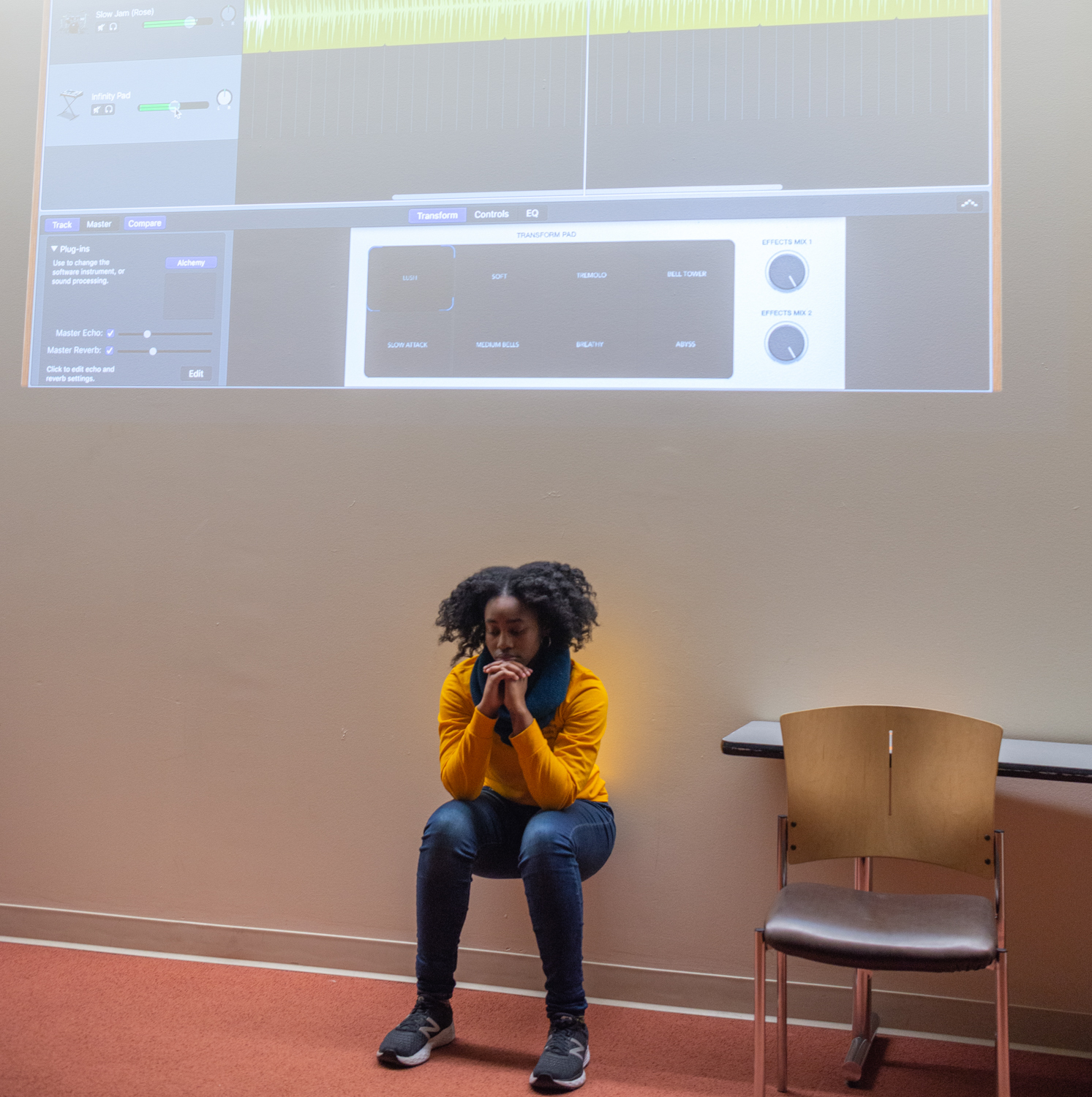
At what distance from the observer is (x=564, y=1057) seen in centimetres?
193

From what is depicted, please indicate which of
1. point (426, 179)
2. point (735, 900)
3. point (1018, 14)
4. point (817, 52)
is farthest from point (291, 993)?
point (1018, 14)

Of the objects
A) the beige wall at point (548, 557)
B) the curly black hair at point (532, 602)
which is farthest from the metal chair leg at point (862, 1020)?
the curly black hair at point (532, 602)

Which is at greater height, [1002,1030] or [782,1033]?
[1002,1030]

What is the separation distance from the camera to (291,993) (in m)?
2.36

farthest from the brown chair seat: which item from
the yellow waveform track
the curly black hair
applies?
the yellow waveform track

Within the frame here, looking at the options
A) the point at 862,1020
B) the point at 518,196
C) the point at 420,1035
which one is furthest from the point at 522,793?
the point at 518,196

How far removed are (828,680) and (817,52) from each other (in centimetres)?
153

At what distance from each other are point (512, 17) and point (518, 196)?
1.55 feet

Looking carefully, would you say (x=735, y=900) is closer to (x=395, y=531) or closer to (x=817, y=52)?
(x=395, y=531)

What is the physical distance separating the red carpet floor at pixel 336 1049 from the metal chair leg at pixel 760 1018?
0.19 metres

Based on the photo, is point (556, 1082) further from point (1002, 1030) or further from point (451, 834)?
point (1002, 1030)

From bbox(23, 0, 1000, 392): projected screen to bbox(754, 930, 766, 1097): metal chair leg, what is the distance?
128cm

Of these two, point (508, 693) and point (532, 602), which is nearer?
point (508, 693)

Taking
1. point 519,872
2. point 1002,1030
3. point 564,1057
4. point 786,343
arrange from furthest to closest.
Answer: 1. point 786,343
2. point 519,872
3. point 564,1057
4. point 1002,1030
